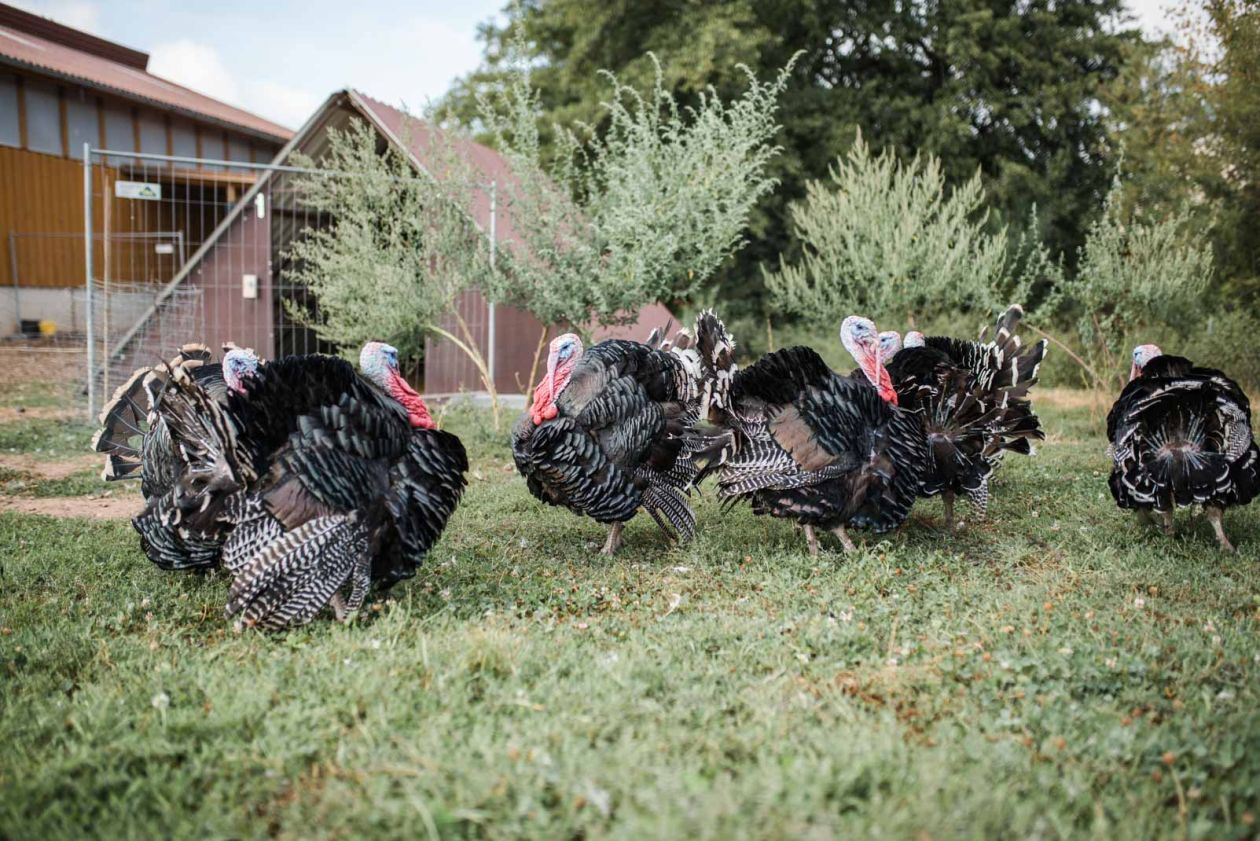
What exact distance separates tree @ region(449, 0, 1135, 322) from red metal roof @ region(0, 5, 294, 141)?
5.99m

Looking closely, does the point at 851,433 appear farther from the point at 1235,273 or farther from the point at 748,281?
the point at 748,281

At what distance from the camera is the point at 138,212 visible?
54.2 feet

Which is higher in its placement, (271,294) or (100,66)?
(100,66)

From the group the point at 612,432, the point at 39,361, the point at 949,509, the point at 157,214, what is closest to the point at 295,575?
the point at 612,432

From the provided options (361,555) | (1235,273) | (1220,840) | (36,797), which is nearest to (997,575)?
(1220,840)

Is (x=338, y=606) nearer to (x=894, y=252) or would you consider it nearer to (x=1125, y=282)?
(x=894, y=252)

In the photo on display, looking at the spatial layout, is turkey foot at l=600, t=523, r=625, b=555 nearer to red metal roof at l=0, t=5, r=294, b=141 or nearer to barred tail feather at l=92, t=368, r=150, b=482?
barred tail feather at l=92, t=368, r=150, b=482

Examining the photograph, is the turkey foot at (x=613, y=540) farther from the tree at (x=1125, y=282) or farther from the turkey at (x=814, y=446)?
the tree at (x=1125, y=282)

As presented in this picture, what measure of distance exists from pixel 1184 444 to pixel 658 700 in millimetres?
4259

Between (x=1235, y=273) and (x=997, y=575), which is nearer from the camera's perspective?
(x=997, y=575)

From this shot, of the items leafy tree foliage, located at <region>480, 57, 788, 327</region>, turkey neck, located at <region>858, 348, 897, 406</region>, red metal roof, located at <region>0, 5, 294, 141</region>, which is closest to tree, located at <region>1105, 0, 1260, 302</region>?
leafy tree foliage, located at <region>480, 57, 788, 327</region>

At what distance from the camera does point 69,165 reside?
18.8 meters

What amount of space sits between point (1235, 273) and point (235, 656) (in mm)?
17657

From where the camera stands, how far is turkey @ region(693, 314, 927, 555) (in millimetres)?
5770
